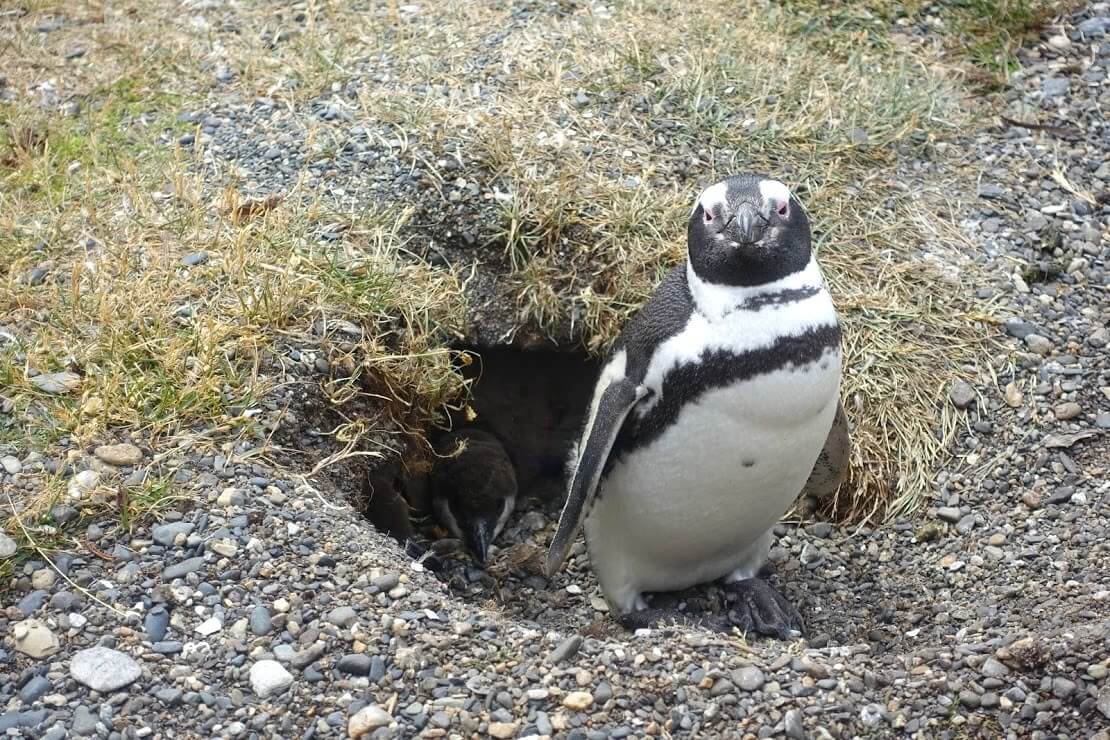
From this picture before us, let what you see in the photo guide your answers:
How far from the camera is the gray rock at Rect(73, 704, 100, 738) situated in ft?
8.69

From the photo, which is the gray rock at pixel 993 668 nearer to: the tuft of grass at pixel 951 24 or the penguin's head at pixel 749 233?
the penguin's head at pixel 749 233

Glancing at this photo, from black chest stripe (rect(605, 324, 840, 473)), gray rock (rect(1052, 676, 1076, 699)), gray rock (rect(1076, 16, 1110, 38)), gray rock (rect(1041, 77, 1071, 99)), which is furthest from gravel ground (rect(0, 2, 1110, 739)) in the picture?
gray rock (rect(1076, 16, 1110, 38))

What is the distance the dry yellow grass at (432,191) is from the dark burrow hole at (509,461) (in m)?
0.34

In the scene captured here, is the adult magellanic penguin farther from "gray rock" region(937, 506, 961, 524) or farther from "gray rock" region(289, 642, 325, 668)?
"gray rock" region(289, 642, 325, 668)

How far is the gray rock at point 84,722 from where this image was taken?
2.65 metres

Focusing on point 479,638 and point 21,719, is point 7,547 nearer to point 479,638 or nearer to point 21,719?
point 21,719

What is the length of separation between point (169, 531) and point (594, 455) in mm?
1072

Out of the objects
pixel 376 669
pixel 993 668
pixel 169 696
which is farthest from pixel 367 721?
pixel 993 668

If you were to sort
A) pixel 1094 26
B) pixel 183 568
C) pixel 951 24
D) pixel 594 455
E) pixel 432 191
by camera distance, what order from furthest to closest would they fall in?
1. pixel 951 24
2. pixel 1094 26
3. pixel 432 191
4. pixel 594 455
5. pixel 183 568

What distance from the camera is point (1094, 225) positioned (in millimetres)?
4586

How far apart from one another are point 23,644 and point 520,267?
218 cm

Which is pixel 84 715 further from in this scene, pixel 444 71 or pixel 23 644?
pixel 444 71

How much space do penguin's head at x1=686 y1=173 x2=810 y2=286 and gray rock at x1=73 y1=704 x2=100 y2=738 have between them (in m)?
1.76

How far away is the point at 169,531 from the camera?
10.1ft
